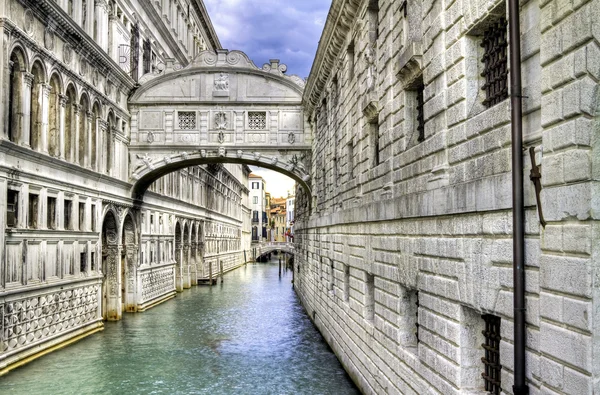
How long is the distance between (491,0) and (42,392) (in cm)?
1183

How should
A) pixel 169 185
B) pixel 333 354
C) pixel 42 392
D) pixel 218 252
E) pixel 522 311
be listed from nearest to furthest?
pixel 522 311 < pixel 42 392 < pixel 333 354 < pixel 169 185 < pixel 218 252

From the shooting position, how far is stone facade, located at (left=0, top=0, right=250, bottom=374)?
1491 centimetres

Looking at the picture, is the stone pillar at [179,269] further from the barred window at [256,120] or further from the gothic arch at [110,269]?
the barred window at [256,120]

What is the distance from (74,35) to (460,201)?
1499 cm

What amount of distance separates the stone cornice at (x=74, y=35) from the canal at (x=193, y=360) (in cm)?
881

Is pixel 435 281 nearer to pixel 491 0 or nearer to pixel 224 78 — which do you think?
pixel 491 0

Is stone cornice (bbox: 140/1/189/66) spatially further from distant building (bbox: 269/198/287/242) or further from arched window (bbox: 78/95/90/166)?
distant building (bbox: 269/198/287/242)

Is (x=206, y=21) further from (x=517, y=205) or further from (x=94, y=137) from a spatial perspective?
(x=517, y=205)

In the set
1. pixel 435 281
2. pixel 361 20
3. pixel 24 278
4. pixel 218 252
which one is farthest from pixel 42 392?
pixel 218 252

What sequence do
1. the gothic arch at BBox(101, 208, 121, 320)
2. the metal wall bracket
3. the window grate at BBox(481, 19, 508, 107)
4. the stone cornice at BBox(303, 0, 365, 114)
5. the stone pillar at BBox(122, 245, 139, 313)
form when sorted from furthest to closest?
the stone pillar at BBox(122, 245, 139, 313)
the gothic arch at BBox(101, 208, 121, 320)
the stone cornice at BBox(303, 0, 365, 114)
the window grate at BBox(481, 19, 508, 107)
the metal wall bracket

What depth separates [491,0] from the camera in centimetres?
633

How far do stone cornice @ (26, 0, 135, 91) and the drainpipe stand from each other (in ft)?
44.0

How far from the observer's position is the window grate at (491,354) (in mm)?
6539

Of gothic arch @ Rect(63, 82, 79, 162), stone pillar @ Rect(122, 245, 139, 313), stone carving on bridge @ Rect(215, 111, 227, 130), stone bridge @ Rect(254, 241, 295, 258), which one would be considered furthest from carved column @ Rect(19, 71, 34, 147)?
stone bridge @ Rect(254, 241, 295, 258)
